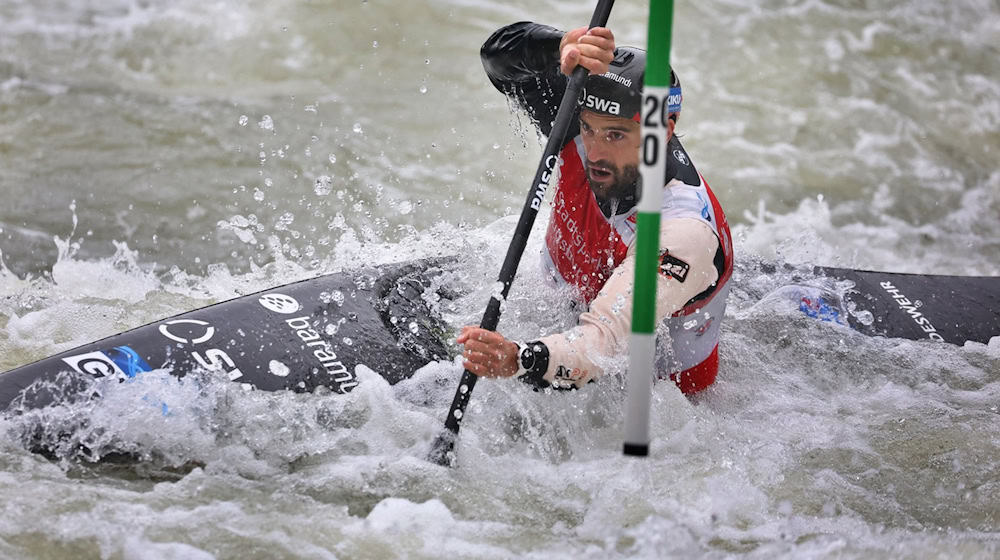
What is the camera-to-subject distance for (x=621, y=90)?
3.17 m

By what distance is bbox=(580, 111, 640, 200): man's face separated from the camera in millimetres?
3232

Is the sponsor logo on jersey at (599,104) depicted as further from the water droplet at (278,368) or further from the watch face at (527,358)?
the water droplet at (278,368)

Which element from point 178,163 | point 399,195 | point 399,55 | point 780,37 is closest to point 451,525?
point 399,195

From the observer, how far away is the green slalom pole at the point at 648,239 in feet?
7.34

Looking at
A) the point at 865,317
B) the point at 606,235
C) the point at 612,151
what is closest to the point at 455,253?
the point at 606,235

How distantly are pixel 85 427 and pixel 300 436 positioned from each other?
61cm

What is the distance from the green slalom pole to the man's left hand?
59 cm

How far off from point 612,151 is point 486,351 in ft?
2.83

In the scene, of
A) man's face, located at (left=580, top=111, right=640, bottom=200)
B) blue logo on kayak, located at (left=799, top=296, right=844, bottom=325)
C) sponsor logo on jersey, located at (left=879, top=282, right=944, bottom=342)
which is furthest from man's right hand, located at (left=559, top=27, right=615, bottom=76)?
sponsor logo on jersey, located at (left=879, top=282, right=944, bottom=342)

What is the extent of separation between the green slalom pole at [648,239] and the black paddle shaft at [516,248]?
0.91 meters

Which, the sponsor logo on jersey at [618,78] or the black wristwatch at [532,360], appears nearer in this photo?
the black wristwatch at [532,360]

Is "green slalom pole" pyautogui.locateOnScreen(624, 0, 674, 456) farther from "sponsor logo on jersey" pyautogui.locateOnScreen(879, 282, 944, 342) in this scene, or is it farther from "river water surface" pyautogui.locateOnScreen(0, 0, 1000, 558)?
"sponsor logo on jersey" pyautogui.locateOnScreen(879, 282, 944, 342)

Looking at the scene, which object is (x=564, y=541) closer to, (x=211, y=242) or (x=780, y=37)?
(x=211, y=242)

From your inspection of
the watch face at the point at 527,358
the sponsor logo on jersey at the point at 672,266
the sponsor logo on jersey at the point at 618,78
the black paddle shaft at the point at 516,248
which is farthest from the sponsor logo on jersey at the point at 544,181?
the watch face at the point at 527,358
